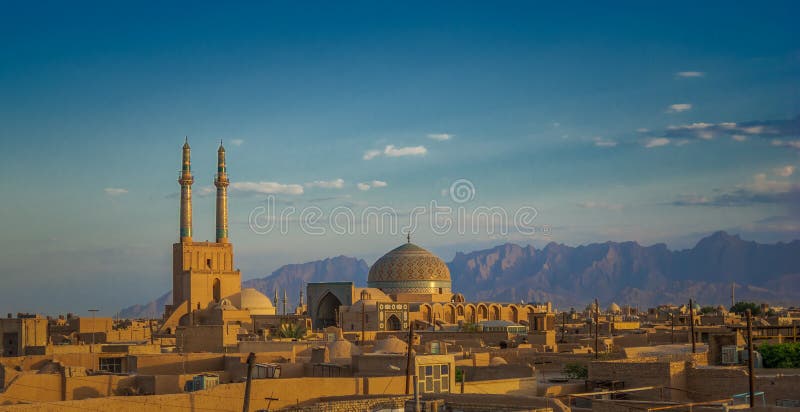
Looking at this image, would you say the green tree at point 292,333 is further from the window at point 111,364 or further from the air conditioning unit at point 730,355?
the air conditioning unit at point 730,355

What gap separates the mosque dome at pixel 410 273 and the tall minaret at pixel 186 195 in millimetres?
9620

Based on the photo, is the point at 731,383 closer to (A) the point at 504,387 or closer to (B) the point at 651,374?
(B) the point at 651,374

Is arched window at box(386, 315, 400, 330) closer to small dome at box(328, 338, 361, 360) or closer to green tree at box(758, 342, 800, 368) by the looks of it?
small dome at box(328, 338, 361, 360)

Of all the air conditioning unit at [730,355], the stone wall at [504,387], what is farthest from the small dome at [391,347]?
the air conditioning unit at [730,355]

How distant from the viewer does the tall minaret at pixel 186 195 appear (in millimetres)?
56656

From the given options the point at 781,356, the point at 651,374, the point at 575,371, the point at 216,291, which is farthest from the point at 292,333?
the point at 216,291

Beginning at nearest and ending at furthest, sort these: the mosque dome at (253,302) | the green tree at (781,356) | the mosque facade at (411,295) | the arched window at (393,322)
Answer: the green tree at (781,356)
the arched window at (393,322)
the mosque facade at (411,295)
the mosque dome at (253,302)

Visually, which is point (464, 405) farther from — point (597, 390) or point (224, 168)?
point (224, 168)

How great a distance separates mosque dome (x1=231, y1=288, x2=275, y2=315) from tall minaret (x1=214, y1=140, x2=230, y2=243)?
3.93 m

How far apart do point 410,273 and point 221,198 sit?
10214mm

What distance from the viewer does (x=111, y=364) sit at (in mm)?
20641

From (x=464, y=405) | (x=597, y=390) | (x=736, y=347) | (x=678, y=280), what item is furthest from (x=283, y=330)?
(x=678, y=280)

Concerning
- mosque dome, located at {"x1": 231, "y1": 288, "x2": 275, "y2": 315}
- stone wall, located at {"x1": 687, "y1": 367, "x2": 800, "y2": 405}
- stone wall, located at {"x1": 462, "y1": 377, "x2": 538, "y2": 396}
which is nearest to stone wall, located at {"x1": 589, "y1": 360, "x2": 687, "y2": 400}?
stone wall, located at {"x1": 687, "y1": 367, "x2": 800, "y2": 405}

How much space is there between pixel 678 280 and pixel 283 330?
16504cm
